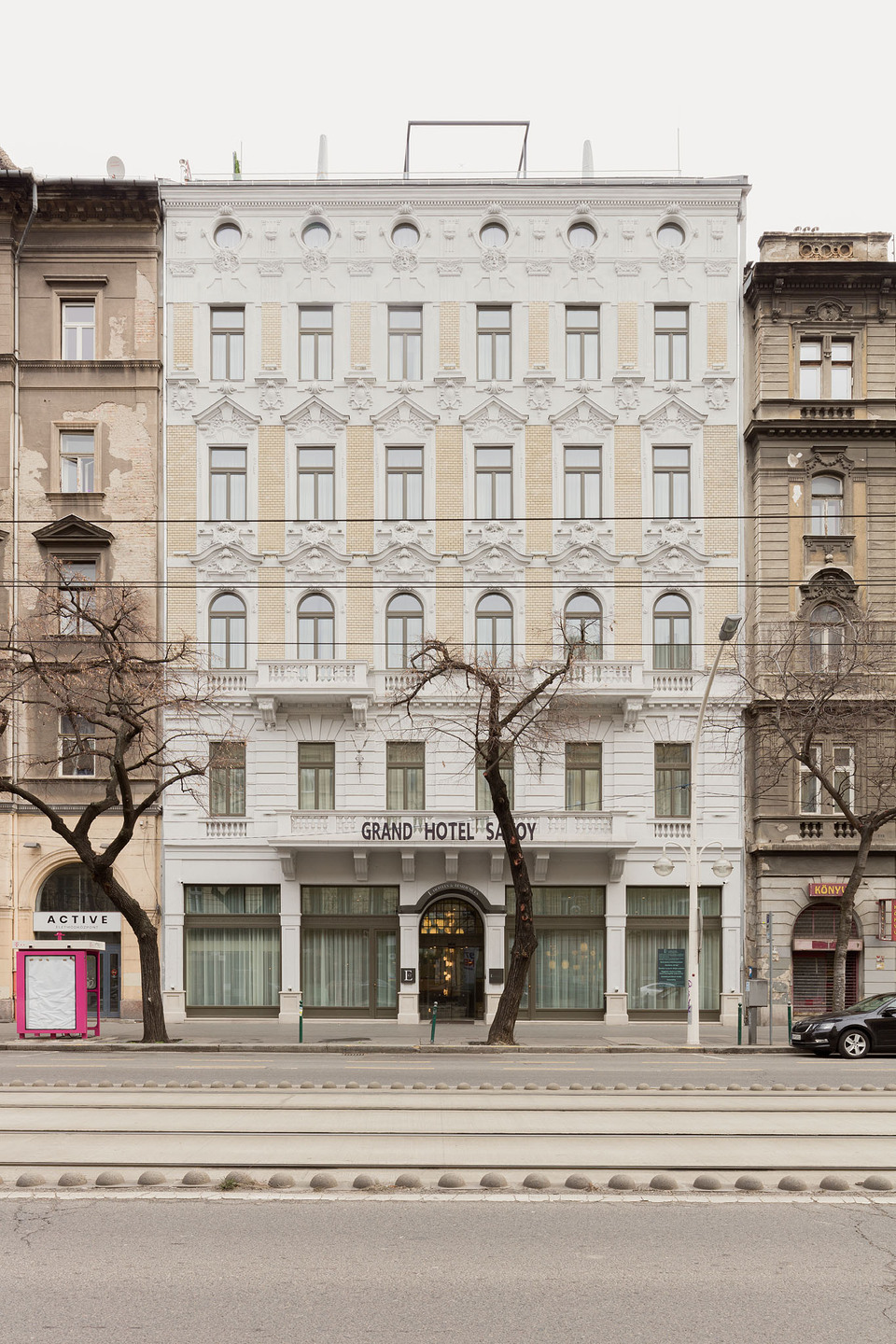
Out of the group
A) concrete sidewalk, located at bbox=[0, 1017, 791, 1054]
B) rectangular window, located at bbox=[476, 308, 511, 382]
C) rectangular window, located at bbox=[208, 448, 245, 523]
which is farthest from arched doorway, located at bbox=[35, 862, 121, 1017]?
rectangular window, located at bbox=[476, 308, 511, 382]

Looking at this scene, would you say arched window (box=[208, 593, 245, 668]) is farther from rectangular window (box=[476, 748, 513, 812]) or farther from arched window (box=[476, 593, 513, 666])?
rectangular window (box=[476, 748, 513, 812])

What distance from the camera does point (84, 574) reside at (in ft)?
114

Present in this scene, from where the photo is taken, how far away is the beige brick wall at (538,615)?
34.5 metres

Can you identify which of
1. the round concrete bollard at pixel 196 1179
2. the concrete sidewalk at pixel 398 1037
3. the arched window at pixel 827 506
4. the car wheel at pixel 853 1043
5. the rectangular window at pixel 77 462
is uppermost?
the rectangular window at pixel 77 462

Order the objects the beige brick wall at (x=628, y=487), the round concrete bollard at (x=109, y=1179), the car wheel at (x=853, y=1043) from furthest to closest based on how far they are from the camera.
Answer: the beige brick wall at (x=628, y=487) < the car wheel at (x=853, y=1043) < the round concrete bollard at (x=109, y=1179)

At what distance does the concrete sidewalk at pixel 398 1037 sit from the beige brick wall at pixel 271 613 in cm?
944

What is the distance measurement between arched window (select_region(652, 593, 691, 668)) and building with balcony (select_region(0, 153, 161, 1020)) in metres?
13.2

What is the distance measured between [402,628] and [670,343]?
34.7 ft

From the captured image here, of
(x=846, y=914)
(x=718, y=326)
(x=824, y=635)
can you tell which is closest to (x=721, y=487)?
Result: (x=718, y=326)

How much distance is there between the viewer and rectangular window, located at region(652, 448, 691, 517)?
35.2m

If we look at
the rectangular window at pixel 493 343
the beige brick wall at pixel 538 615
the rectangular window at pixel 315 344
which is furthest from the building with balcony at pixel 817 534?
the rectangular window at pixel 315 344

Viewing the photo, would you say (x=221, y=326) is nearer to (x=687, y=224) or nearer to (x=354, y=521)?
(x=354, y=521)

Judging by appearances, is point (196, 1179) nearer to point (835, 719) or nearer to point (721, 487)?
point (835, 719)

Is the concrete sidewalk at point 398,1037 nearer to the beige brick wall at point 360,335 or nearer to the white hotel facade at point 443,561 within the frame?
the white hotel facade at point 443,561
